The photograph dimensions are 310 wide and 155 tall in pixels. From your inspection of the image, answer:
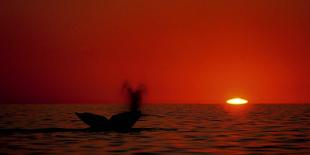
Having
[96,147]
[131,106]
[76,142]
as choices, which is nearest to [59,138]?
[76,142]

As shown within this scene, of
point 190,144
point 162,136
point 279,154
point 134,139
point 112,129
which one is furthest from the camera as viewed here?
point 112,129

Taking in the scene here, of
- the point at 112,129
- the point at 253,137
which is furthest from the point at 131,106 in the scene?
the point at 253,137

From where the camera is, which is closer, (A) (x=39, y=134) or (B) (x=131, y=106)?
(A) (x=39, y=134)

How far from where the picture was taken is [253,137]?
35.2 m

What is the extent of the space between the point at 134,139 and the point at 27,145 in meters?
6.65

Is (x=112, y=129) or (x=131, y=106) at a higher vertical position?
(x=131, y=106)

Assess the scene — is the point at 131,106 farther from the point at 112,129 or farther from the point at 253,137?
the point at 253,137

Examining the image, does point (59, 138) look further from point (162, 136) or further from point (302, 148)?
point (302, 148)

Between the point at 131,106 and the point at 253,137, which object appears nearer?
the point at 253,137

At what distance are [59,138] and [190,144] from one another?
8278 mm

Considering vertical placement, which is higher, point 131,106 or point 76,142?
point 131,106

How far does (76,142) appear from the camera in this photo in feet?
101

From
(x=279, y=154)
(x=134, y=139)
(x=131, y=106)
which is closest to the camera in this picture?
(x=279, y=154)

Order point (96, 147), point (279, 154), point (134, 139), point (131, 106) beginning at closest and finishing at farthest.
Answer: point (279, 154) → point (96, 147) → point (134, 139) → point (131, 106)
